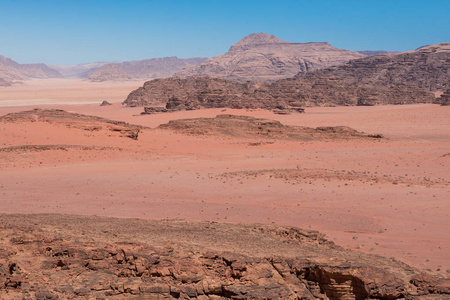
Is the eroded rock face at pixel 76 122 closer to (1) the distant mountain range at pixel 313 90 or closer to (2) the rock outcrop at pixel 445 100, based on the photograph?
(1) the distant mountain range at pixel 313 90

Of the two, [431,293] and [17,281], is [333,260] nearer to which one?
[431,293]

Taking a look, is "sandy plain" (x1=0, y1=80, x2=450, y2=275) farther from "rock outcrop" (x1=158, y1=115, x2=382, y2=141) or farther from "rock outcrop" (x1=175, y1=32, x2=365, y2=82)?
"rock outcrop" (x1=175, y1=32, x2=365, y2=82)

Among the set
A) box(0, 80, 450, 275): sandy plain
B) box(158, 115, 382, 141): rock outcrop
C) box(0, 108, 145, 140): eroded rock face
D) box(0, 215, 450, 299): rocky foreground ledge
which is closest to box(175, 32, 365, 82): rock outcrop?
box(158, 115, 382, 141): rock outcrop

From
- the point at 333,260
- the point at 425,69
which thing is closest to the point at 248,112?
the point at 333,260

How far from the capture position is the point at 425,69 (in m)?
105

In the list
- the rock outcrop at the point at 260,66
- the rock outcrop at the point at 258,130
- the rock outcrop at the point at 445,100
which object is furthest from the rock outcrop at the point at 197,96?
the rock outcrop at the point at 260,66

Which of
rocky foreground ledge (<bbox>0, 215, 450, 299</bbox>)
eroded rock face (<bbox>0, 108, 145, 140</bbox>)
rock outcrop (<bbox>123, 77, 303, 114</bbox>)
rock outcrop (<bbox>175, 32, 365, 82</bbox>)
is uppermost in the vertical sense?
rock outcrop (<bbox>175, 32, 365, 82</bbox>)

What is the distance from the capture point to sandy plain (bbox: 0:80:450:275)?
43.2 ft

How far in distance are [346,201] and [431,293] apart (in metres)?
9.32

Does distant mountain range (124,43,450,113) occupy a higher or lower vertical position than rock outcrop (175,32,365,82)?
lower

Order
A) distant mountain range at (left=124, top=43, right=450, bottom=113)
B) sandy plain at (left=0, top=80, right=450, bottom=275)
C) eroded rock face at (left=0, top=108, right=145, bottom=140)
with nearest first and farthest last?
sandy plain at (left=0, top=80, right=450, bottom=275), eroded rock face at (left=0, top=108, right=145, bottom=140), distant mountain range at (left=124, top=43, right=450, bottom=113)

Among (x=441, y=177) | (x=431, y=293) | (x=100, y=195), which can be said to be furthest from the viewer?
(x=441, y=177)

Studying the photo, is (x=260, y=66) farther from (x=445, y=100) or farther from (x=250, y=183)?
(x=250, y=183)

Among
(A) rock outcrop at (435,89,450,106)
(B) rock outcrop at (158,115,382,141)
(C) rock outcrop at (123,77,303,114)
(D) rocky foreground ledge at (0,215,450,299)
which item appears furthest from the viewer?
(A) rock outcrop at (435,89,450,106)
